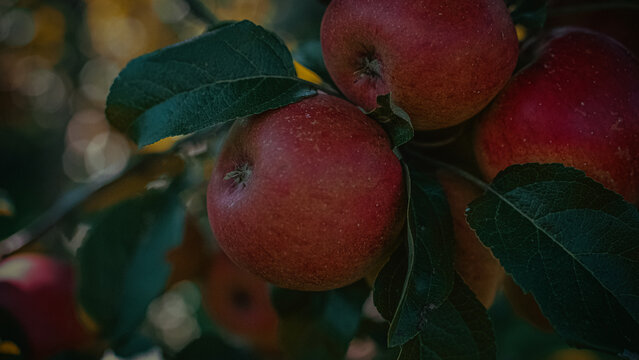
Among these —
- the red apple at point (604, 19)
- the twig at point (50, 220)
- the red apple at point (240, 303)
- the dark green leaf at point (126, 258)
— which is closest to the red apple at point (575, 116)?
the red apple at point (604, 19)

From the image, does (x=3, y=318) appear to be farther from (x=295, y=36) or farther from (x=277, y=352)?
(x=295, y=36)

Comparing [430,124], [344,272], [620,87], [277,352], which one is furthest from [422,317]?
[277,352]

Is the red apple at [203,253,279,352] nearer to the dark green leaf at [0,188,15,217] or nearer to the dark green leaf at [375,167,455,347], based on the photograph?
the dark green leaf at [0,188,15,217]

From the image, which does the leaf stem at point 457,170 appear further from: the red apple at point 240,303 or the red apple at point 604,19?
the red apple at point 240,303

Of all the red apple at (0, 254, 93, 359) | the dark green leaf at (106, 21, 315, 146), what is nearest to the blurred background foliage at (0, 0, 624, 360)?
the red apple at (0, 254, 93, 359)

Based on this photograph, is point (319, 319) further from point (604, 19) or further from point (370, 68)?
point (604, 19)
